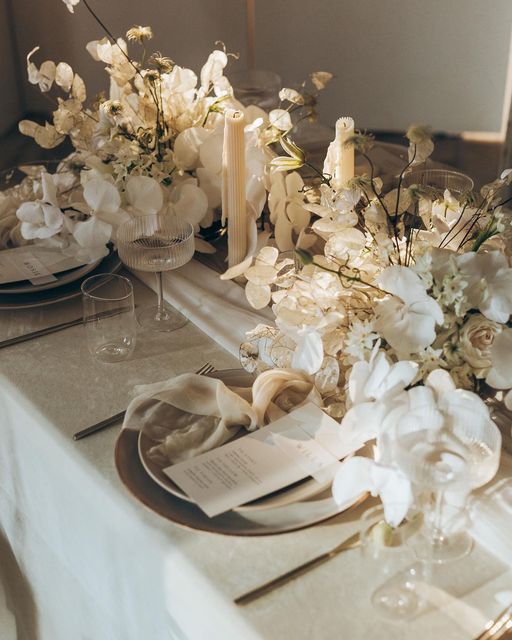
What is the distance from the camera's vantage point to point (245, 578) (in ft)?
2.99

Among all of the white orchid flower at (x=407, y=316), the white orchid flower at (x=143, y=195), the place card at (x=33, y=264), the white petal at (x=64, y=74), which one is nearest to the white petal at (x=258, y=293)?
the white orchid flower at (x=407, y=316)

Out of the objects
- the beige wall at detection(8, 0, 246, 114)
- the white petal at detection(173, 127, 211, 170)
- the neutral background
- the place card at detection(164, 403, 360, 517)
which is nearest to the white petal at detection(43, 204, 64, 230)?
the white petal at detection(173, 127, 211, 170)

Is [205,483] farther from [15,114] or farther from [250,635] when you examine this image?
[15,114]

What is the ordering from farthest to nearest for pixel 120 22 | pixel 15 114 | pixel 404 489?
pixel 15 114 → pixel 120 22 → pixel 404 489

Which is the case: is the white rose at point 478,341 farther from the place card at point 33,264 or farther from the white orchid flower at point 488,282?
the place card at point 33,264

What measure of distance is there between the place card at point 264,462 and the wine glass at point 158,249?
357 mm

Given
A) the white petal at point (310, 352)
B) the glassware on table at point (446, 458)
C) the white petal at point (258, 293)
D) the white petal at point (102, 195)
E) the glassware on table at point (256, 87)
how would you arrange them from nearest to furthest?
the glassware on table at point (446, 458) → the white petal at point (310, 352) → the white petal at point (258, 293) → the white petal at point (102, 195) → the glassware on table at point (256, 87)

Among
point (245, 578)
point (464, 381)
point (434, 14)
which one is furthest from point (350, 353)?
point (434, 14)

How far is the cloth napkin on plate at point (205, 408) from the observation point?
109cm

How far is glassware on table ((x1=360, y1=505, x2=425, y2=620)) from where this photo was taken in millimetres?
870

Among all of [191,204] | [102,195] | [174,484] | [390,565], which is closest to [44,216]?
[102,195]

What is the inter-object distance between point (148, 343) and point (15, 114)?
7.48ft

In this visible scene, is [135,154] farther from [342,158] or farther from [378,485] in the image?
[378,485]

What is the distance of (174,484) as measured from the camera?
1.01 m
